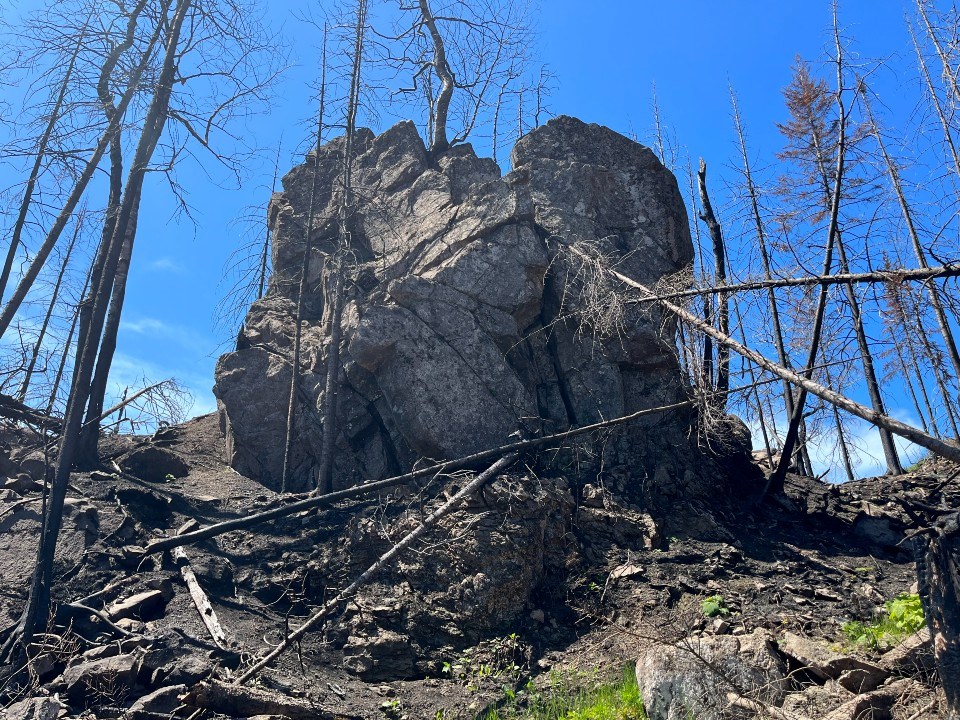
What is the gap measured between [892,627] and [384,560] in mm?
5590

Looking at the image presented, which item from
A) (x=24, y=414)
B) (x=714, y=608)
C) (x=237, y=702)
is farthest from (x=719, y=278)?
(x=24, y=414)

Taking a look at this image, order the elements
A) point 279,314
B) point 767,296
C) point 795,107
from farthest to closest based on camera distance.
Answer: point 279,314 → point 795,107 → point 767,296

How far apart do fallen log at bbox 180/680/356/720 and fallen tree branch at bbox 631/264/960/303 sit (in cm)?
595

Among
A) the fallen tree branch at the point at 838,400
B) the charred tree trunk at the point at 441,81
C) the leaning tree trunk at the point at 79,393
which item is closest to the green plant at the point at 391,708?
the leaning tree trunk at the point at 79,393

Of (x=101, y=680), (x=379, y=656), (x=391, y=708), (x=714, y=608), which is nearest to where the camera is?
(x=101, y=680)

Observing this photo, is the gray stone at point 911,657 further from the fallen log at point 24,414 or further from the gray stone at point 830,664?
the fallen log at point 24,414

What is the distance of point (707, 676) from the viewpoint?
696cm

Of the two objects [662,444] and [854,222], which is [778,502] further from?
[854,222]

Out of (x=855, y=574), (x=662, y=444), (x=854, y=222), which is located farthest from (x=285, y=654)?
(x=854, y=222)

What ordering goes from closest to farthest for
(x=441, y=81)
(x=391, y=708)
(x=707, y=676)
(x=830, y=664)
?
(x=830, y=664)
(x=707, y=676)
(x=391, y=708)
(x=441, y=81)

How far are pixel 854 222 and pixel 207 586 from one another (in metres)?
11.1

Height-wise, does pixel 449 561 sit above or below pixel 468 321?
below

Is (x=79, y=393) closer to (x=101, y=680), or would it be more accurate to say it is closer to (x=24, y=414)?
(x=24, y=414)

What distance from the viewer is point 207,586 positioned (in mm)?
9352
